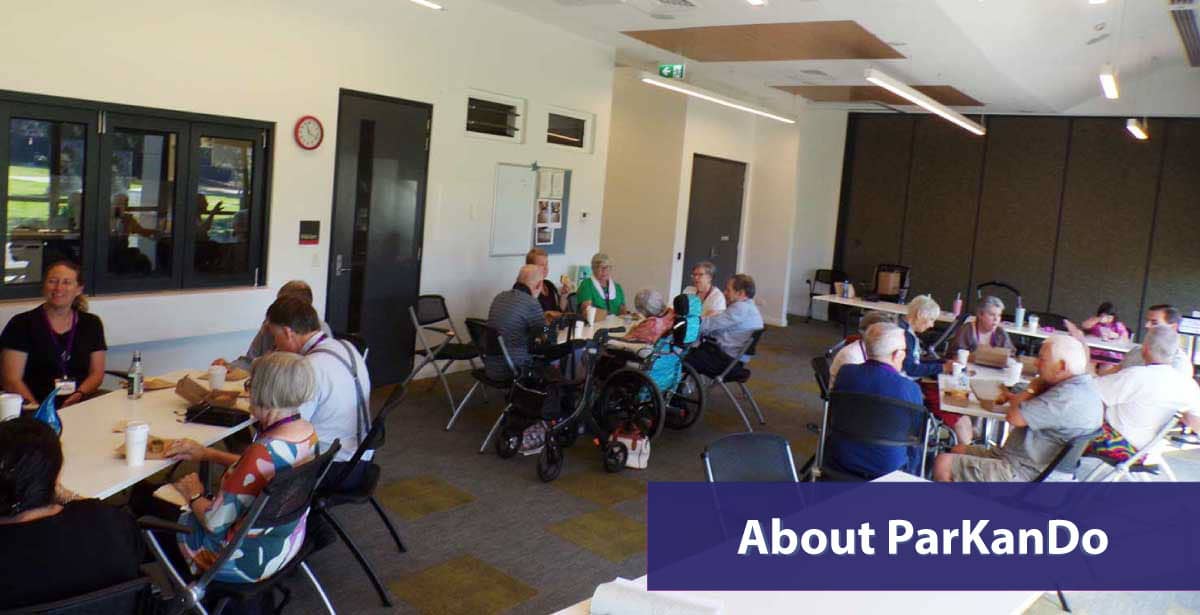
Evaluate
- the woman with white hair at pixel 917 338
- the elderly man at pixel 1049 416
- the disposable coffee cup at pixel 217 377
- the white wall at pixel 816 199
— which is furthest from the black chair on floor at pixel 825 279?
the disposable coffee cup at pixel 217 377

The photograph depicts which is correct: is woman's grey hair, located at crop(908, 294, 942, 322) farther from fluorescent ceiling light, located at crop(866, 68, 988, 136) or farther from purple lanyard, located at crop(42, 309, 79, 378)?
purple lanyard, located at crop(42, 309, 79, 378)

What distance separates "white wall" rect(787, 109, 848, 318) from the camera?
46.3ft

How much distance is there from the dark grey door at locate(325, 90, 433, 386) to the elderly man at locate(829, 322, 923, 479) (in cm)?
442

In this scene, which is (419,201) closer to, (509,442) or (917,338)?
(509,442)

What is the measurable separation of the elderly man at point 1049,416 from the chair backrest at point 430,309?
4.41m

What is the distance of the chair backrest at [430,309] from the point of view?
756cm

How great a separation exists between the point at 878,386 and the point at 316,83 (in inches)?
186

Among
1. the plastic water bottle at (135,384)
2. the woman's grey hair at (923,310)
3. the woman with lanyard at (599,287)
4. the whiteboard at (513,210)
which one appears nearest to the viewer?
the plastic water bottle at (135,384)

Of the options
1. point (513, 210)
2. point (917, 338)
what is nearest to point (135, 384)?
point (513, 210)

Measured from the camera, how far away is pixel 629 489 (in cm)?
593

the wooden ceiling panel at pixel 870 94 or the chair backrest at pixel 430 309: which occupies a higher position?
the wooden ceiling panel at pixel 870 94

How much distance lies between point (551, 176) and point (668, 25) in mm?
1972

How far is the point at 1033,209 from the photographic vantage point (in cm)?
1289

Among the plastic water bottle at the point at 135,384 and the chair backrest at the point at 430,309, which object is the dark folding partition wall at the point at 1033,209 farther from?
the plastic water bottle at the point at 135,384
